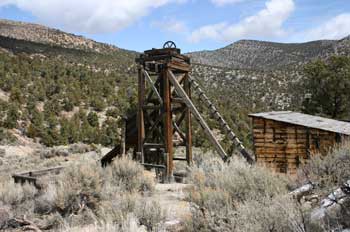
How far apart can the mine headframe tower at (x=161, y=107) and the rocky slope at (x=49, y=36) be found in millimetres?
52670

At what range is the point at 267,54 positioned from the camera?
8419 cm

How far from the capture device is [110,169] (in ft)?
34.4

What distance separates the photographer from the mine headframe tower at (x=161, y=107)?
41.9 ft

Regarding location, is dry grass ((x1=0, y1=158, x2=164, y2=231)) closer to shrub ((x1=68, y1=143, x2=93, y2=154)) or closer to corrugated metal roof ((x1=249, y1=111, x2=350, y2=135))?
corrugated metal roof ((x1=249, y1=111, x2=350, y2=135))

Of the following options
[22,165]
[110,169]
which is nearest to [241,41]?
[22,165]

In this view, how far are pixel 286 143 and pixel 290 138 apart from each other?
0.17 meters

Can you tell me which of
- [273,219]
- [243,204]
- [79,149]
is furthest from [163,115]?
[79,149]

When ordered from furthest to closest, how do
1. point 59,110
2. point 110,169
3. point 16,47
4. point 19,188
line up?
point 16,47, point 59,110, point 110,169, point 19,188

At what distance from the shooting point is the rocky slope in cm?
6569

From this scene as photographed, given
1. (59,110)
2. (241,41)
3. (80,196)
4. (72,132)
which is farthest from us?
(241,41)

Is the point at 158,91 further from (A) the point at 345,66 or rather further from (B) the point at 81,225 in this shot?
(A) the point at 345,66

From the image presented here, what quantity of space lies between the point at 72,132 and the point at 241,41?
75919 millimetres

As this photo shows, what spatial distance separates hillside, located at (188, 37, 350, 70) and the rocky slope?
1547 cm

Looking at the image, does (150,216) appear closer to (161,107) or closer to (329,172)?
(329,172)
